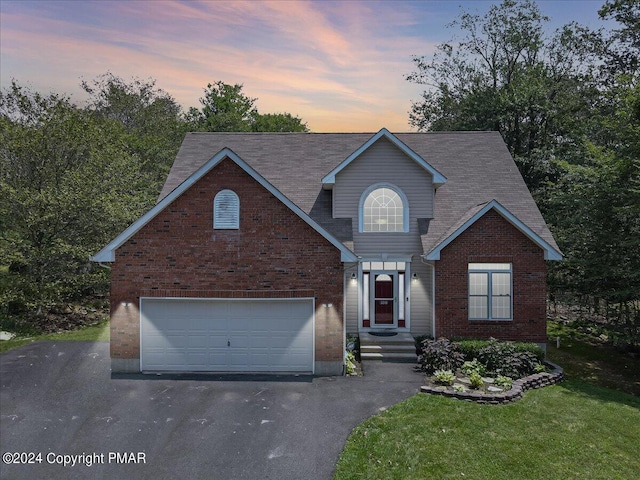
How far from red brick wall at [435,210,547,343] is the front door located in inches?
84.2

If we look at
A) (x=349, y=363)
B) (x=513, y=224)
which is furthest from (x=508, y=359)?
(x=349, y=363)

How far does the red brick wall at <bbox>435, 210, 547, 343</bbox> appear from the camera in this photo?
1391 cm

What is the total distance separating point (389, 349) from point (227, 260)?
645cm

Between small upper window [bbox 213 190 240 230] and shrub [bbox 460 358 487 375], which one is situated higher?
small upper window [bbox 213 190 240 230]

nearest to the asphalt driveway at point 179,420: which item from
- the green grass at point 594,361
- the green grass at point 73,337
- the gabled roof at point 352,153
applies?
the green grass at point 73,337

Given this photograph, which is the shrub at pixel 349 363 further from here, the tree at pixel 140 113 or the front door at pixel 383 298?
the tree at pixel 140 113

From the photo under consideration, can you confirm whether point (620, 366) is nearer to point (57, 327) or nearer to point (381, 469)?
point (381, 469)

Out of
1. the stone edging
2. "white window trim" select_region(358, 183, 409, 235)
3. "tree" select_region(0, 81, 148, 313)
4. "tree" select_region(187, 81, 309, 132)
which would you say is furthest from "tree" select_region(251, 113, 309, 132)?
the stone edging

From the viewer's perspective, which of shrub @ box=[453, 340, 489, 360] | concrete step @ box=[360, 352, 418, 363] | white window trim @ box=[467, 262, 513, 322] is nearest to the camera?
shrub @ box=[453, 340, 489, 360]

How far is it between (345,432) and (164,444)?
12.8ft

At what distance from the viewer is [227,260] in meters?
12.5

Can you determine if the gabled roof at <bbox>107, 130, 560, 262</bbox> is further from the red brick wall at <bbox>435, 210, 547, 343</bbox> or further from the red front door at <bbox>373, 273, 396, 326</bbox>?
the red front door at <bbox>373, 273, 396, 326</bbox>

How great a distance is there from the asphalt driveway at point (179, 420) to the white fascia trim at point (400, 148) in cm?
709

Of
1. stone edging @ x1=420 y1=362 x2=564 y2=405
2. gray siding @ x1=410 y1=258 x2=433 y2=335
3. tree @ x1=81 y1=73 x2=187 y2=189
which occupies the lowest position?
stone edging @ x1=420 y1=362 x2=564 y2=405
